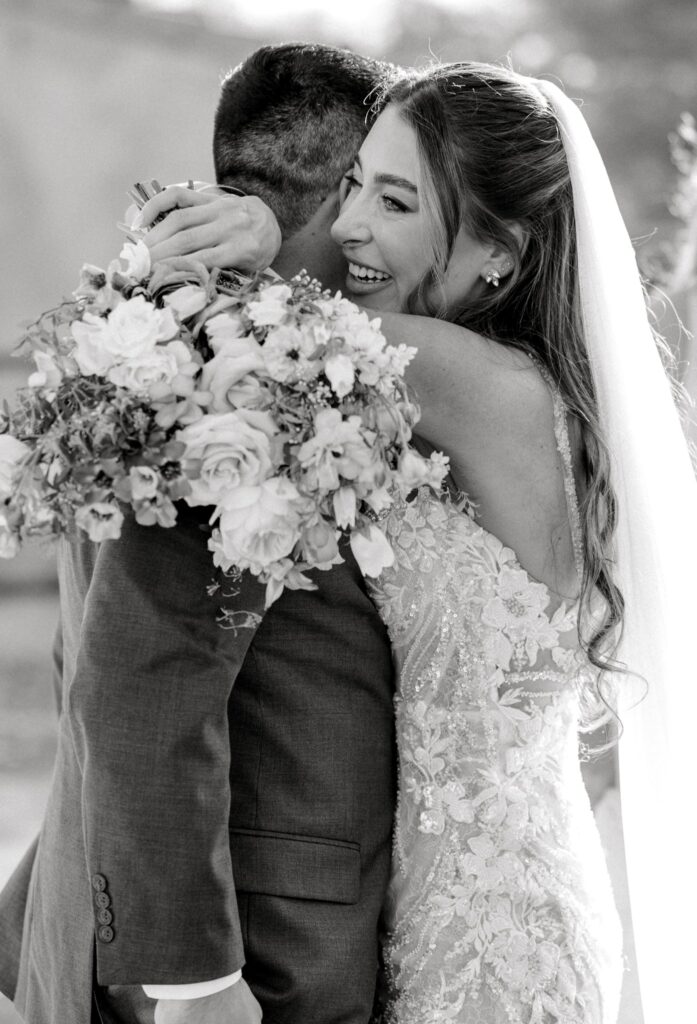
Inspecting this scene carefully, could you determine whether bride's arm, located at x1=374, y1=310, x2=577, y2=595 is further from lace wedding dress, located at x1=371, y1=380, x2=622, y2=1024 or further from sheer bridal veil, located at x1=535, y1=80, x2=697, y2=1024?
sheer bridal veil, located at x1=535, y1=80, x2=697, y2=1024

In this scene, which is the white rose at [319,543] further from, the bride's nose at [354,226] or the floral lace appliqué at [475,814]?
the bride's nose at [354,226]

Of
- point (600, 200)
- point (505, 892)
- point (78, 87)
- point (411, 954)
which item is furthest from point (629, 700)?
point (78, 87)

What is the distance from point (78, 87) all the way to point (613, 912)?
676 cm

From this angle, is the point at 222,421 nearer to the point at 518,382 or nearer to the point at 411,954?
the point at 518,382

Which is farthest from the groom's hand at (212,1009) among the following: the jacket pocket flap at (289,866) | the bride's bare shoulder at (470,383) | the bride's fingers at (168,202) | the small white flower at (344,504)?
the bride's fingers at (168,202)

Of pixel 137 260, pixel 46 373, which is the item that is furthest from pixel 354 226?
pixel 46 373

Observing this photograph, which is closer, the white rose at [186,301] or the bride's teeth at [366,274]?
the white rose at [186,301]

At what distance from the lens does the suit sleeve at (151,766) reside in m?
1.72

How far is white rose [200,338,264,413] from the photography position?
5.11ft

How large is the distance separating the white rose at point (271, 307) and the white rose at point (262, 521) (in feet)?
0.72

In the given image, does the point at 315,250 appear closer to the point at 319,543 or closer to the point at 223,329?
the point at 223,329

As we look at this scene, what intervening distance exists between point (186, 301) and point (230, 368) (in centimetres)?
14

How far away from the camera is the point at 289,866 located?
193 cm

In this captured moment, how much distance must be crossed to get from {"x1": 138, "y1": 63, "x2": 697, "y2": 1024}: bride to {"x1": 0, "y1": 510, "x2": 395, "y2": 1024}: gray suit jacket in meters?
0.12
